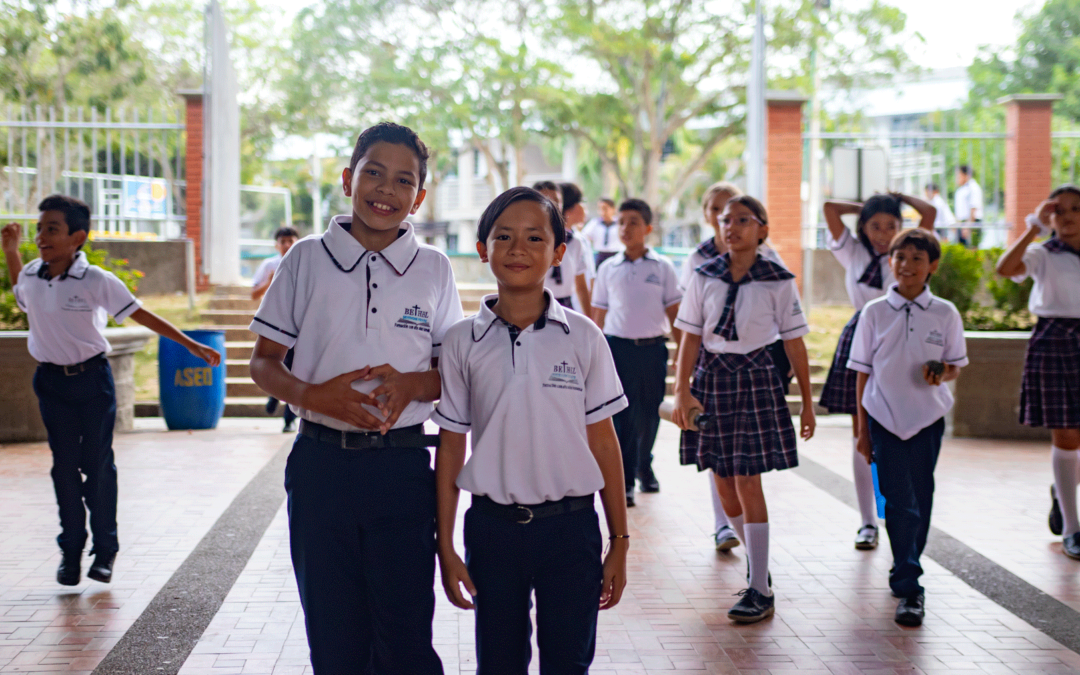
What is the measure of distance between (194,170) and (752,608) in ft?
38.6

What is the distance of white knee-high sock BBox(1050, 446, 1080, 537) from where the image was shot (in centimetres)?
539

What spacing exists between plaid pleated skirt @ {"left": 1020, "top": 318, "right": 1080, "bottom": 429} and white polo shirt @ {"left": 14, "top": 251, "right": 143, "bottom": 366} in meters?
4.70

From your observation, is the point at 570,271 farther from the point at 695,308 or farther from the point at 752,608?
the point at 752,608

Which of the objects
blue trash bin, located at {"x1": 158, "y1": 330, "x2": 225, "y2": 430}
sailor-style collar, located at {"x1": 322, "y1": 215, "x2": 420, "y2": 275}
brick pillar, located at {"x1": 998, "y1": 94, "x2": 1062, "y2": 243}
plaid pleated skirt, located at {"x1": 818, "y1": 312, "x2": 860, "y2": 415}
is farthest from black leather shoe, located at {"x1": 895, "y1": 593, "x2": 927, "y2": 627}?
brick pillar, located at {"x1": 998, "y1": 94, "x2": 1062, "y2": 243}

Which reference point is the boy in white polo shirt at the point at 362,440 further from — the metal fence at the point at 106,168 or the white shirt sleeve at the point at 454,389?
the metal fence at the point at 106,168

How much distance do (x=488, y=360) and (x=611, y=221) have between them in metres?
8.93

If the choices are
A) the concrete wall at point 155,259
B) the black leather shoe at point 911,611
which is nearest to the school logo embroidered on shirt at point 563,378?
the black leather shoe at point 911,611

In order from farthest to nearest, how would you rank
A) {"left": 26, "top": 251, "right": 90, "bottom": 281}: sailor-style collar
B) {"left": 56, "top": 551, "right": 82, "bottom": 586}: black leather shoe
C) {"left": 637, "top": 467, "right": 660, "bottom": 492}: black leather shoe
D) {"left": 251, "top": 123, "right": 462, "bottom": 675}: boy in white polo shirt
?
{"left": 637, "top": 467, "right": 660, "bottom": 492}: black leather shoe < {"left": 26, "top": 251, "right": 90, "bottom": 281}: sailor-style collar < {"left": 56, "top": 551, "right": 82, "bottom": 586}: black leather shoe < {"left": 251, "top": 123, "right": 462, "bottom": 675}: boy in white polo shirt

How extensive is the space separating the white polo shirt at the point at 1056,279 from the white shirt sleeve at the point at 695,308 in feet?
7.30

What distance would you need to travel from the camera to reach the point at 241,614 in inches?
169

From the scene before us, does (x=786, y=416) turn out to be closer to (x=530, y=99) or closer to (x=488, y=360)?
(x=488, y=360)

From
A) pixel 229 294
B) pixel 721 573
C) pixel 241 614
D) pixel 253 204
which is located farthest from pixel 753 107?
pixel 253 204

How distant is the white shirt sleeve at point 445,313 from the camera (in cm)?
282

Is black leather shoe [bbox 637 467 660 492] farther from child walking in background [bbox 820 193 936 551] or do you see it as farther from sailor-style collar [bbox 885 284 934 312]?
sailor-style collar [bbox 885 284 934 312]
